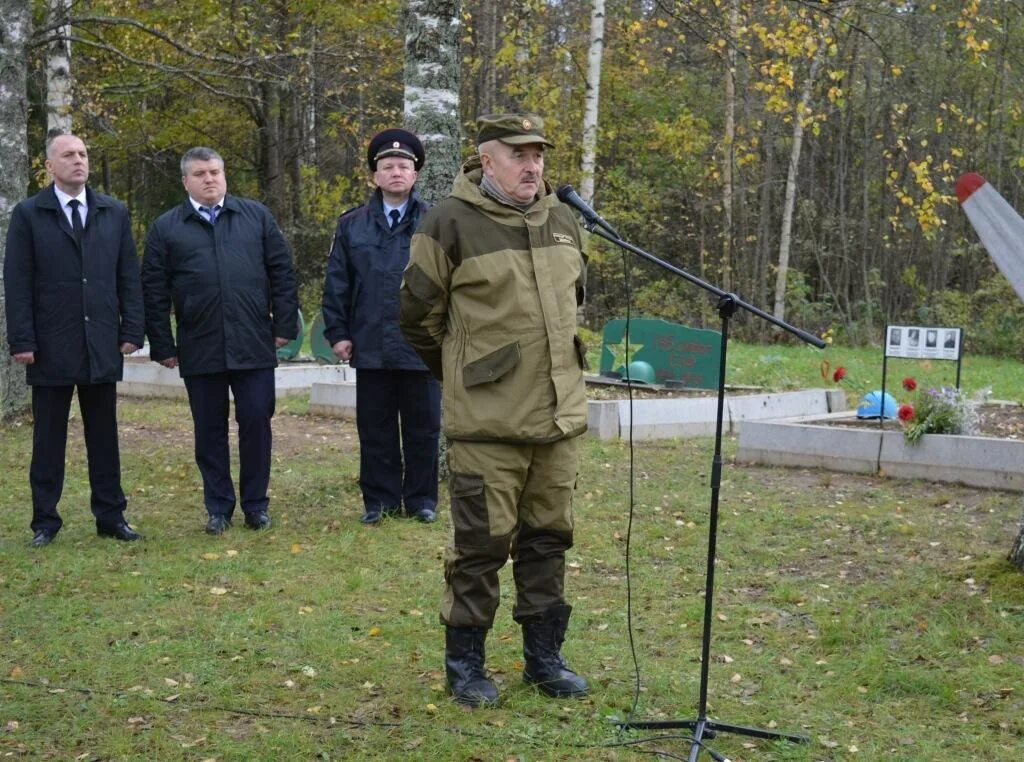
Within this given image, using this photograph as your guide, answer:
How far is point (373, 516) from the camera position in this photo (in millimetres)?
7656

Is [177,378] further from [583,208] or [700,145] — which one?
[700,145]

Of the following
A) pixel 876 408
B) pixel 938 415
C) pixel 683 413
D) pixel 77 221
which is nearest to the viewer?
pixel 77 221

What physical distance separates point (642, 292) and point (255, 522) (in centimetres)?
1987

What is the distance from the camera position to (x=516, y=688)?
4746 millimetres

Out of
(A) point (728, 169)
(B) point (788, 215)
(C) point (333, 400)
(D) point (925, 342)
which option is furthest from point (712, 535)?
(A) point (728, 169)

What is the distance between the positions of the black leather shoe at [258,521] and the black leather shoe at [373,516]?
21.9 inches

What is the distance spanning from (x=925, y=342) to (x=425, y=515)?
4796mm

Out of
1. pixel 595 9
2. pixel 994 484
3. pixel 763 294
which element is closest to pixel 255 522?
pixel 994 484

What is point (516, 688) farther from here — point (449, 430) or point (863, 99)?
point (863, 99)

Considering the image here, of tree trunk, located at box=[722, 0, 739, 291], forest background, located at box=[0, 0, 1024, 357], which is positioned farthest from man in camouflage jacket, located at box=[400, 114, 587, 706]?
tree trunk, located at box=[722, 0, 739, 291]

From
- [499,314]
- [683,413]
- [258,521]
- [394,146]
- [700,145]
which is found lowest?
[258,521]

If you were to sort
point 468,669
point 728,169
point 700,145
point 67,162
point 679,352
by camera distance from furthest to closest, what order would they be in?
point 700,145, point 728,169, point 679,352, point 67,162, point 468,669

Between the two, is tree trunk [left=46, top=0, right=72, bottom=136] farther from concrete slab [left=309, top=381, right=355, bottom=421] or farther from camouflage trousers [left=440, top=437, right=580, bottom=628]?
camouflage trousers [left=440, top=437, right=580, bottom=628]

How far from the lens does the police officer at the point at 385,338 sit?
738 cm
